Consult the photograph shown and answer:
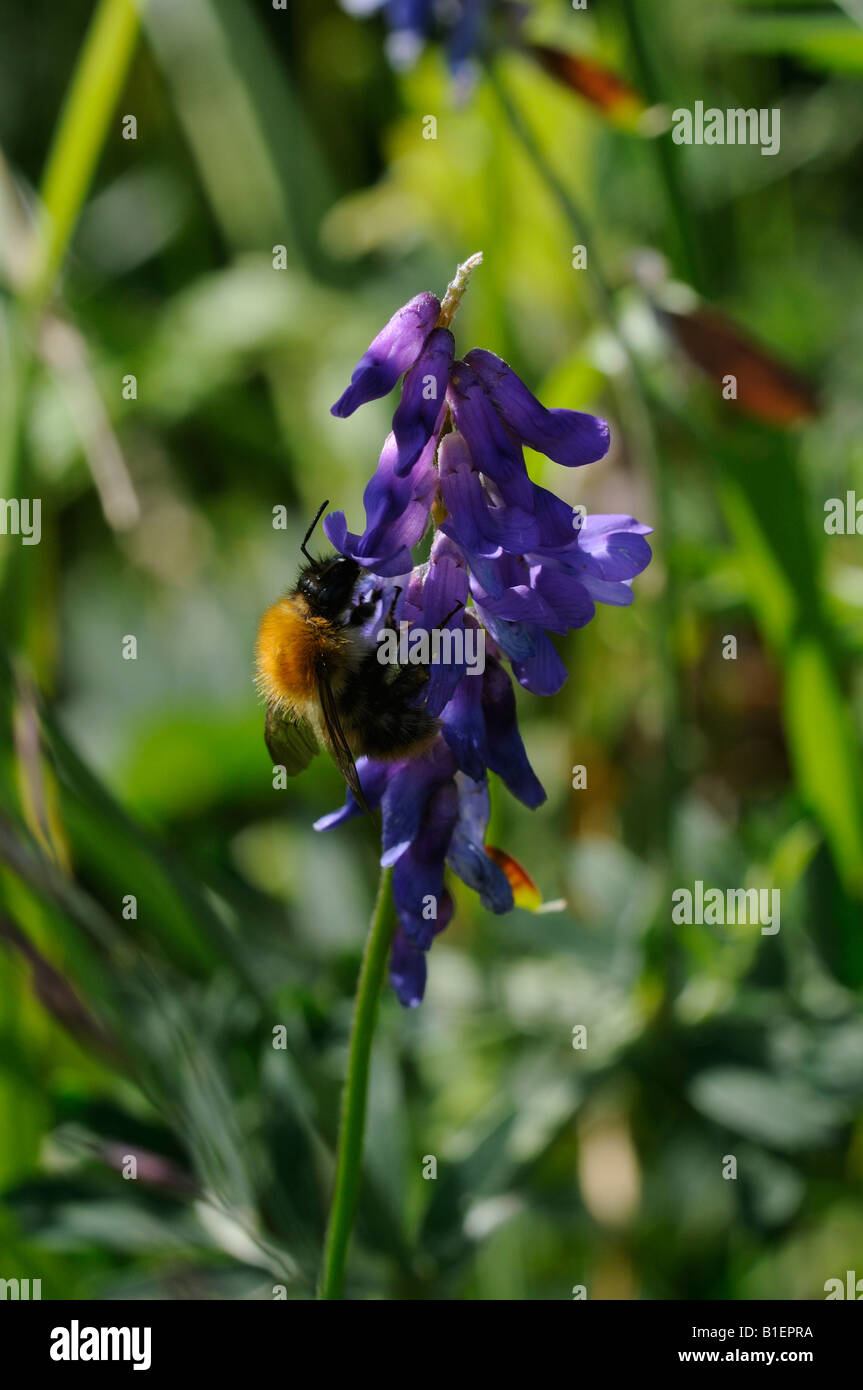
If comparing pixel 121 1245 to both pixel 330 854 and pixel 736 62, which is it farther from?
pixel 736 62

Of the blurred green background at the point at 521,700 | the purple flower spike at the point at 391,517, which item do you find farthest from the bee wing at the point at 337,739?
the blurred green background at the point at 521,700

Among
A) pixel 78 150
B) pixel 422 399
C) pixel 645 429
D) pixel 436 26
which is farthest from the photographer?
pixel 78 150

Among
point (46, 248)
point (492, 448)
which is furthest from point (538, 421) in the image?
point (46, 248)

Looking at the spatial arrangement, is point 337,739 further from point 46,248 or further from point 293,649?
point 46,248

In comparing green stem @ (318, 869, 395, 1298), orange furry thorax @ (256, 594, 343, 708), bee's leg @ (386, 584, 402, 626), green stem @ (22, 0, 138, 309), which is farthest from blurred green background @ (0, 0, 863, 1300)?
bee's leg @ (386, 584, 402, 626)

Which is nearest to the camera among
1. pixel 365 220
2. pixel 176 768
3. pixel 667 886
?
pixel 667 886
